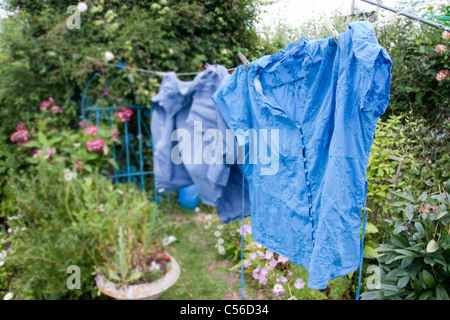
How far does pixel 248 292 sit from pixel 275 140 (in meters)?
1.26

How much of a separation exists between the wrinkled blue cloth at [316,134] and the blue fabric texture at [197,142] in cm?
27

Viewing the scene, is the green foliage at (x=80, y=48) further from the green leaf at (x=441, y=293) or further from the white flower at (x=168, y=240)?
the green leaf at (x=441, y=293)

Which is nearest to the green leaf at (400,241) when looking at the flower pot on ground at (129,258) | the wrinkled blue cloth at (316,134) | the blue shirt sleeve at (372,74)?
the wrinkled blue cloth at (316,134)

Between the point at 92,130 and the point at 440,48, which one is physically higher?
the point at 440,48

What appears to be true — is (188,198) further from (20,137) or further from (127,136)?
(20,137)

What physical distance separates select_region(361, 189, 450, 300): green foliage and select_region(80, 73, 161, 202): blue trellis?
233cm

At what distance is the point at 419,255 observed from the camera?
3.79ft

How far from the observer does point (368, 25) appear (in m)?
0.84

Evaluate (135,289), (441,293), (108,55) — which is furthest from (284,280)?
(108,55)

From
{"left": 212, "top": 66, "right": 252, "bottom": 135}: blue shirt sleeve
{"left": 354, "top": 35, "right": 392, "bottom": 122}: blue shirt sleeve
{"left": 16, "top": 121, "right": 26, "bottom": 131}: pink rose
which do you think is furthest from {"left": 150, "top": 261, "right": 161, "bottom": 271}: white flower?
{"left": 16, "top": 121, "right": 26, "bottom": 131}: pink rose

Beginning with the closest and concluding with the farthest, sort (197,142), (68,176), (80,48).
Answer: (197,142) → (68,176) → (80,48)

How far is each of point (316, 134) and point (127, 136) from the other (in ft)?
7.93

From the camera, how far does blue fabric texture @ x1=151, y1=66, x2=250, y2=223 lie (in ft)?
5.28
